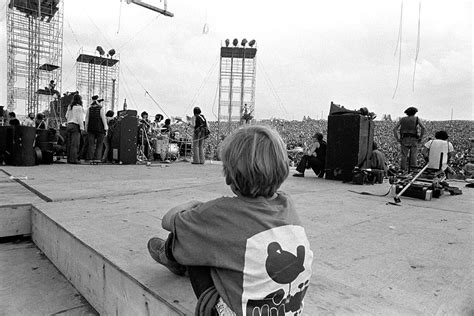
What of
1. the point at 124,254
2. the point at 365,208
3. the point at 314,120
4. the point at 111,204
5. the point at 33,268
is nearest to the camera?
the point at 124,254

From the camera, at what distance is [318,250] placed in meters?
2.20

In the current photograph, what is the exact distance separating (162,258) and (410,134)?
24.3 feet

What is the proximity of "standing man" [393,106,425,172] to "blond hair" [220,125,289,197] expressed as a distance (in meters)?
7.16

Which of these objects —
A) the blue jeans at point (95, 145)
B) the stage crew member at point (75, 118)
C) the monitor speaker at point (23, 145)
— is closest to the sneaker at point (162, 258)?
the monitor speaker at point (23, 145)

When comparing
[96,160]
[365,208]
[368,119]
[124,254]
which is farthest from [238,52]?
[124,254]

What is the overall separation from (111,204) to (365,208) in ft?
9.17

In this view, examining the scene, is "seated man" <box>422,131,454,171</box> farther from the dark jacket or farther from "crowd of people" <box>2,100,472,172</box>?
the dark jacket

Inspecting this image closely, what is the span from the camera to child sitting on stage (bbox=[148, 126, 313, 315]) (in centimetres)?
115

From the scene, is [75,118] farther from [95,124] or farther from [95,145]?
[95,145]

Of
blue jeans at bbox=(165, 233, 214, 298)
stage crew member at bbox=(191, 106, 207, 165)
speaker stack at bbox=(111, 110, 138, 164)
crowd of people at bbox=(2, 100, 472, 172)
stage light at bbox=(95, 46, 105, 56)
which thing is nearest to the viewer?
blue jeans at bbox=(165, 233, 214, 298)

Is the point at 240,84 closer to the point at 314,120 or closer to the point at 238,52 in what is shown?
the point at 238,52

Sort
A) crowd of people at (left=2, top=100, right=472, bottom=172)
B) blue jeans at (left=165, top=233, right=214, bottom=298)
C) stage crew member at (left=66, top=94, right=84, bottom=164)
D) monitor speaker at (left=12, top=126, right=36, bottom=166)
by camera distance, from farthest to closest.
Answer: crowd of people at (left=2, top=100, right=472, bottom=172), stage crew member at (left=66, top=94, right=84, bottom=164), monitor speaker at (left=12, top=126, right=36, bottom=166), blue jeans at (left=165, top=233, right=214, bottom=298)

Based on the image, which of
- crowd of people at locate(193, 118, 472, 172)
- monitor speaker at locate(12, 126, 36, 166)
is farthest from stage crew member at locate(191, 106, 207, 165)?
monitor speaker at locate(12, 126, 36, 166)

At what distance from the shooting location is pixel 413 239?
258 cm
